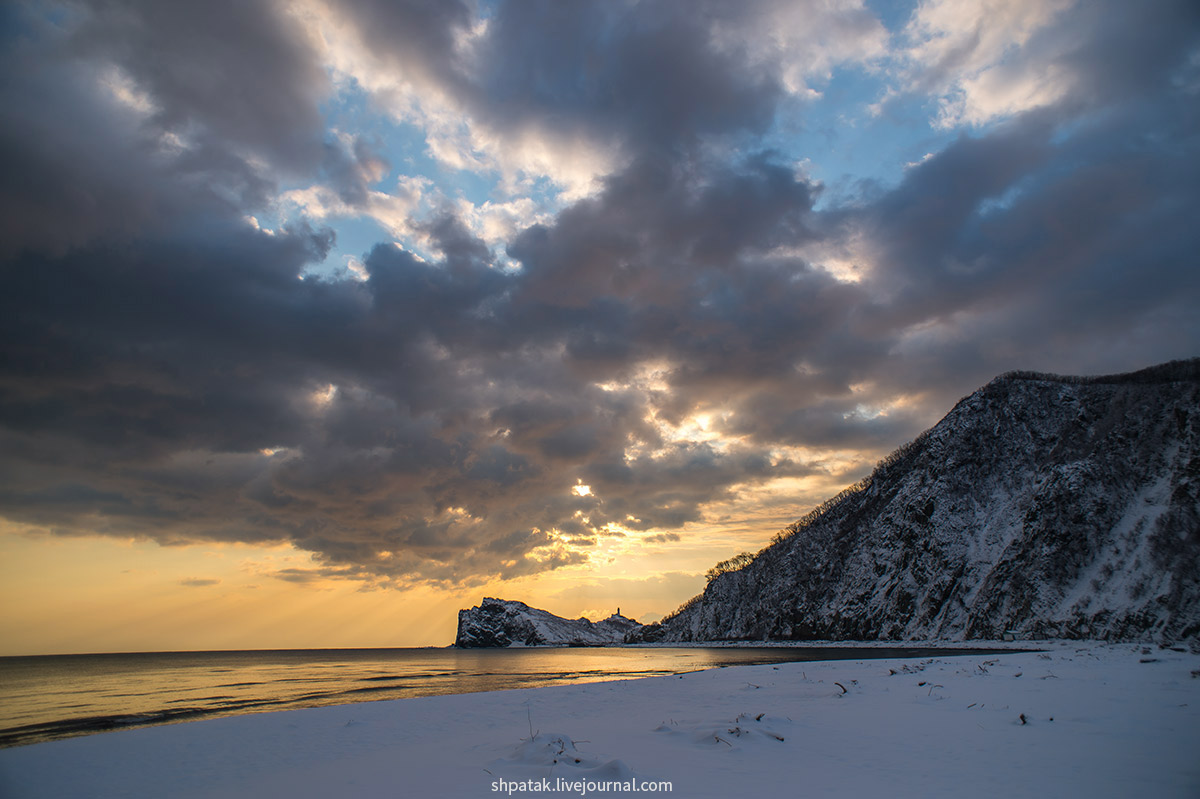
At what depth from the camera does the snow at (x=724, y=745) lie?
10047mm

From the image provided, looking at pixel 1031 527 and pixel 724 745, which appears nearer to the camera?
pixel 724 745

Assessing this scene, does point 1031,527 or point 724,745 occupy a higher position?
point 1031,527

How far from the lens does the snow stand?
33.0ft

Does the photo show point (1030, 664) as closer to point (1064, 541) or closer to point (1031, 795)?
point (1031, 795)

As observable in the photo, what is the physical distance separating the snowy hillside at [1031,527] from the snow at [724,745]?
48.4 metres

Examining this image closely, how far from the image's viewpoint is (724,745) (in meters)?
12.6

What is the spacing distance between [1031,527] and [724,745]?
271 ft

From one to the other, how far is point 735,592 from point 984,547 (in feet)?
259

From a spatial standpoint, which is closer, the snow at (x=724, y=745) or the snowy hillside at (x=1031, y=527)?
the snow at (x=724, y=745)

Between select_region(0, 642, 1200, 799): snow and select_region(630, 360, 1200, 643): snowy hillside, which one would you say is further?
select_region(630, 360, 1200, 643): snowy hillside

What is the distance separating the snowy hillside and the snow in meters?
48.4

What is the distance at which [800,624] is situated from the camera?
115 meters

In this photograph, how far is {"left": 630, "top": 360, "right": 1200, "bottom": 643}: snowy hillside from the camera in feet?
197

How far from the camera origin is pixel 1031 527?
241ft
